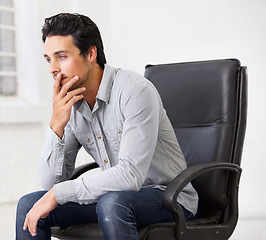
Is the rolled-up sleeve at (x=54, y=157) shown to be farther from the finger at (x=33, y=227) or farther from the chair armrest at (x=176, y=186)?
the chair armrest at (x=176, y=186)

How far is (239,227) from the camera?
126 inches

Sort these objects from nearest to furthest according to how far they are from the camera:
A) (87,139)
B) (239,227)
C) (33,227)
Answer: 1. (33,227)
2. (87,139)
3. (239,227)

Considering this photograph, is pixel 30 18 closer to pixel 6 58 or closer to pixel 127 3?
pixel 6 58

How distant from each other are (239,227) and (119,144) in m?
Result: 1.75

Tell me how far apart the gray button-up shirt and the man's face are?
0.10 m

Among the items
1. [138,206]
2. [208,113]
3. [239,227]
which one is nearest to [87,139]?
[138,206]

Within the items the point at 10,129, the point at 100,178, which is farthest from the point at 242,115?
the point at 10,129

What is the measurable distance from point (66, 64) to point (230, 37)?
1.75 m

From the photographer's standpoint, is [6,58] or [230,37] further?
[230,37]

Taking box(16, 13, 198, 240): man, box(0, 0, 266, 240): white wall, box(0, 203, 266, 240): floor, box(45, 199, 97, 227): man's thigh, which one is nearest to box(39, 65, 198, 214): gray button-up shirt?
box(16, 13, 198, 240): man

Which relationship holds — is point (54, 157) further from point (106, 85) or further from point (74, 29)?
point (74, 29)

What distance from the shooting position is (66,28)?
1.71 metres

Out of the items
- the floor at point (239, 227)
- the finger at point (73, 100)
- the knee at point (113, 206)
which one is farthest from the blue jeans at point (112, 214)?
the floor at point (239, 227)

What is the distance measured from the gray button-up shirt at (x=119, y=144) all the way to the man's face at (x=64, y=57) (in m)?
0.10
